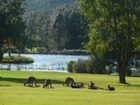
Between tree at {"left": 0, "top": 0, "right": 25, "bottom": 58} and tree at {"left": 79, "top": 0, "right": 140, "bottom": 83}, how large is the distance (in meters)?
10.6

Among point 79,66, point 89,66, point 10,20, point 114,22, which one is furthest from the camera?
point 79,66

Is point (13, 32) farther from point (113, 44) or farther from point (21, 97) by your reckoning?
point (21, 97)

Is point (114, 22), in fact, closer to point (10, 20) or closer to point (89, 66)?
point (10, 20)

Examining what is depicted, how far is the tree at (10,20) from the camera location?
66.9 metres

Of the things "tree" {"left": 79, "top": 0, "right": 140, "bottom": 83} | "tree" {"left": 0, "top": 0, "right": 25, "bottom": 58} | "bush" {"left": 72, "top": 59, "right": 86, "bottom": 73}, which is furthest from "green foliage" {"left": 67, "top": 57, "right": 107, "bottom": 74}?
"tree" {"left": 79, "top": 0, "right": 140, "bottom": 83}

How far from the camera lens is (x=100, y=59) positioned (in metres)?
95.4

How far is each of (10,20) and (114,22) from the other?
1593 centimetres

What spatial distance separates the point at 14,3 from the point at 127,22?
17716 millimetres

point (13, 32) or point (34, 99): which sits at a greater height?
point (13, 32)

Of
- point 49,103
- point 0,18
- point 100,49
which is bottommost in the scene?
point 49,103

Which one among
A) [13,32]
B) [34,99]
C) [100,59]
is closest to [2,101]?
[34,99]

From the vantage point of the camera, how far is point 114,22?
201ft

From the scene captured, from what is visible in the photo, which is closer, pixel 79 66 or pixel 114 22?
pixel 114 22

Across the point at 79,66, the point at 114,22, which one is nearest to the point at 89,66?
the point at 79,66
